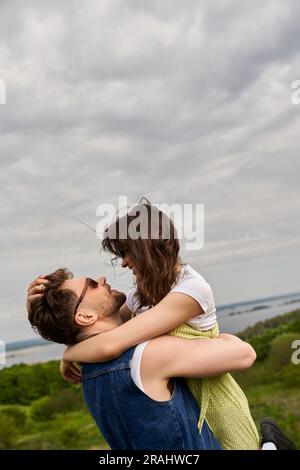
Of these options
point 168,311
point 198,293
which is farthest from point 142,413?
point 198,293

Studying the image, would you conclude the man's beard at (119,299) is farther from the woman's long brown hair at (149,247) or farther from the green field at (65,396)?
the green field at (65,396)

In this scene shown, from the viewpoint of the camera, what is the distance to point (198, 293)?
2420 mm

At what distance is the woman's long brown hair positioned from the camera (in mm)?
2504

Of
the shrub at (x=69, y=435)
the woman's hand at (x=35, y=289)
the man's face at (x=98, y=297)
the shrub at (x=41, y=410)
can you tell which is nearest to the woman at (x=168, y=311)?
the man's face at (x=98, y=297)

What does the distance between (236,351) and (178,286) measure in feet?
1.15

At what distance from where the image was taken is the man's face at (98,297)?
8.21 feet

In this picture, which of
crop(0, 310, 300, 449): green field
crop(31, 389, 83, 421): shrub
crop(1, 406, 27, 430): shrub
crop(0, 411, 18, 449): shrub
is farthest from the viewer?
crop(1, 406, 27, 430): shrub

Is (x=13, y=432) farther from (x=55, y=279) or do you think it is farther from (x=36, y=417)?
(x=55, y=279)

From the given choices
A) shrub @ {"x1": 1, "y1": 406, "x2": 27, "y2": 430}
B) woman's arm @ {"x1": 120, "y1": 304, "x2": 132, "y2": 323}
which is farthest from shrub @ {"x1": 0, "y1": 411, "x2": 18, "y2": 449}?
woman's arm @ {"x1": 120, "y1": 304, "x2": 132, "y2": 323}

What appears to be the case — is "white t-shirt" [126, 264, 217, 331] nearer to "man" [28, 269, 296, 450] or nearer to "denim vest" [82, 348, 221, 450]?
"man" [28, 269, 296, 450]

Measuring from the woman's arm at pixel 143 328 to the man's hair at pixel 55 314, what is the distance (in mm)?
114

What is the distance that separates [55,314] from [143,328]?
0.38 meters
